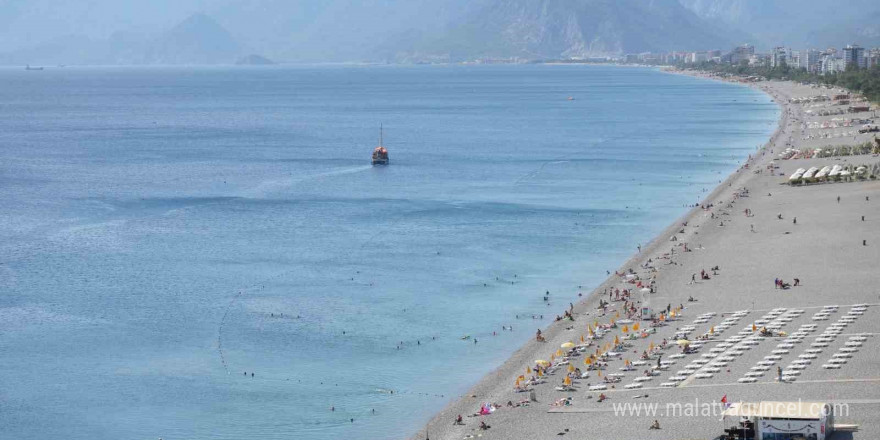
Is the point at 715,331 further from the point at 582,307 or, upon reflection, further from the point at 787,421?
the point at 787,421

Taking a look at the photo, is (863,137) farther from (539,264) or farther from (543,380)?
(543,380)

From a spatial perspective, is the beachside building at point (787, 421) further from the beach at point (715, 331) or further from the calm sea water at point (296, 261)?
the calm sea water at point (296, 261)

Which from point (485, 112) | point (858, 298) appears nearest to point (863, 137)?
point (858, 298)

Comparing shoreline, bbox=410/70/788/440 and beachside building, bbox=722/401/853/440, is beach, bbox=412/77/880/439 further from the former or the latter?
beachside building, bbox=722/401/853/440

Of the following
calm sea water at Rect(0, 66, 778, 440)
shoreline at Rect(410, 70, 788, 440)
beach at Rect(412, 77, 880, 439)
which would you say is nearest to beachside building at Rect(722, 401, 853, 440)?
beach at Rect(412, 77, 880, 439)

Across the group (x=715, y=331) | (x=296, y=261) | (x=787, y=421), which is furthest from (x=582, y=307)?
(x=787, y=421)
